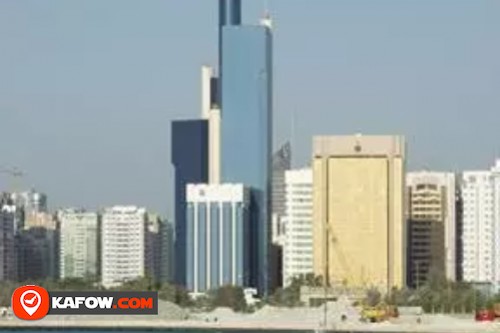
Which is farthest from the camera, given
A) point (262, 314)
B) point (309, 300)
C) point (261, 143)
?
point (261, 143)

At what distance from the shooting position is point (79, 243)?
72562 mm

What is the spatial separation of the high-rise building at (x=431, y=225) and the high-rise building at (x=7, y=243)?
1595cm

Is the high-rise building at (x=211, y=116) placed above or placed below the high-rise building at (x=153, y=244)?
above

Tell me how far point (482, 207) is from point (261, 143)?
50.1ft

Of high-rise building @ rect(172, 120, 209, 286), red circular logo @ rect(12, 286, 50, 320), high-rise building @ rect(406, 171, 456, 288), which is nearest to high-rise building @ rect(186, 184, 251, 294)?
high-rise building @ rect(406, 171, 456, 288)

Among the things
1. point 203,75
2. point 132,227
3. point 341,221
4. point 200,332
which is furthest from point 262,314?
point 203,75

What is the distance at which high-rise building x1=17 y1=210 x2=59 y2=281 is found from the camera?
6756 cm

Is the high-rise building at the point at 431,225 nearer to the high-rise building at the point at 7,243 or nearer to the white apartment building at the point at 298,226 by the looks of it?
the white apartment building at the point at 298,226

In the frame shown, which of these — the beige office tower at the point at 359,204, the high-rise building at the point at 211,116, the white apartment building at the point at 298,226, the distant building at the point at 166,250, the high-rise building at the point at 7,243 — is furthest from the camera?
the high-rise building at the point at 211,116

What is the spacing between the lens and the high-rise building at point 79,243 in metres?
70.9

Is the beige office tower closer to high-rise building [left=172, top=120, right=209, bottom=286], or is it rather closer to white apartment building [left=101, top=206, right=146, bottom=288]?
white apartment building [left=101, top=206, right=146, bottom=288]

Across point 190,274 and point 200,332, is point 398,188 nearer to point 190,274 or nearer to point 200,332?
point 190,274

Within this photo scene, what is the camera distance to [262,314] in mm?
49969

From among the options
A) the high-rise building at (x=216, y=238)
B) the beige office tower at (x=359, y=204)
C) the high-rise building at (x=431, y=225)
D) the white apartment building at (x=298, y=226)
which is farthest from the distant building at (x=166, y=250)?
the beige office tower at (x=359, y=204)
